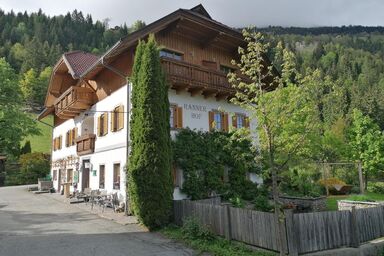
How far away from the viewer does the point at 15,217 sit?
17.6m

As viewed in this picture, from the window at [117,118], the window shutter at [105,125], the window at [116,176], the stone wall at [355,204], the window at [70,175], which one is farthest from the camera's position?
the window at [70,175]

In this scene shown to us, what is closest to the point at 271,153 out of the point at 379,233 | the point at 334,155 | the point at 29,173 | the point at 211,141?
the point at 379,233

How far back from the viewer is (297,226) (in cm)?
1053

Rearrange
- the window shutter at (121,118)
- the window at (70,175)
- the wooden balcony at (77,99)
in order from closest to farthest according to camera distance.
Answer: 1. the window shutter at (121,118)
2. the wooden balcony at (77,99)
3. the window at (70,175)

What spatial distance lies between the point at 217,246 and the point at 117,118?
1071 cm

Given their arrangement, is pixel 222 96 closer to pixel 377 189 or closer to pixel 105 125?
pixel 105 125

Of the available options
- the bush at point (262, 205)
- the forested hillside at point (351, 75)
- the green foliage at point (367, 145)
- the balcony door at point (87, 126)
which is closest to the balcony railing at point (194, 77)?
the forested hillside at point (351, 75)

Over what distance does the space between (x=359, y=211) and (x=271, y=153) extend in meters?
5.16

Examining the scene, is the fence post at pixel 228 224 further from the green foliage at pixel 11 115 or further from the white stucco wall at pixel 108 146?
the green foliage at pixel 11 115

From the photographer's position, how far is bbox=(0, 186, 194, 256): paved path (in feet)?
36.8

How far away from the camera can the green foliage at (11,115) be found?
29.7 m

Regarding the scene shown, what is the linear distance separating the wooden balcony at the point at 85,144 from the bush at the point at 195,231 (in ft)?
39.8

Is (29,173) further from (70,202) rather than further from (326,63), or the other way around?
(326,63)

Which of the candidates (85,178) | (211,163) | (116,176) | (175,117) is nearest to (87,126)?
(85,178)
